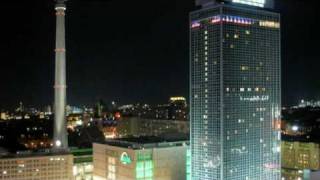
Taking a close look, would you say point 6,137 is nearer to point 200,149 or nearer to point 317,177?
point 200,149

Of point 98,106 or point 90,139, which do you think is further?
point 98,106

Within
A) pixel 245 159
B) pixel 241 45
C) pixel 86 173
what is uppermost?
pixel 241 45

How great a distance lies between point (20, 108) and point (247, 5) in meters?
59.1

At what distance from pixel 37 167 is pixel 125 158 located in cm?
578

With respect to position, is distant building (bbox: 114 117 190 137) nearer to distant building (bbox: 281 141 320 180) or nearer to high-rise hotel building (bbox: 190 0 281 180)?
distant building (bbox: 281 141 320 180)

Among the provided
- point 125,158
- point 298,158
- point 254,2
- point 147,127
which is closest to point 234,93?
point 254,2

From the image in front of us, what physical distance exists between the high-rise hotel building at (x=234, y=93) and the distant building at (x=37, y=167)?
8607mm

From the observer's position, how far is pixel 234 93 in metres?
29.1

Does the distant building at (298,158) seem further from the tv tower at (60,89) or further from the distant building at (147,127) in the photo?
the tv tower at (60,89)

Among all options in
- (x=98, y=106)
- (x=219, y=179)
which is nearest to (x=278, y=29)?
(x=219, y=179)

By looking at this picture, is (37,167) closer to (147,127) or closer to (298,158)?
(298,158)

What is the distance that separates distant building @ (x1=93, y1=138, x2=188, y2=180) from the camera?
29.6m

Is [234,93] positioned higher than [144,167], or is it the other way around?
[234,93]

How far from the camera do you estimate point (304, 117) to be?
220 feet
